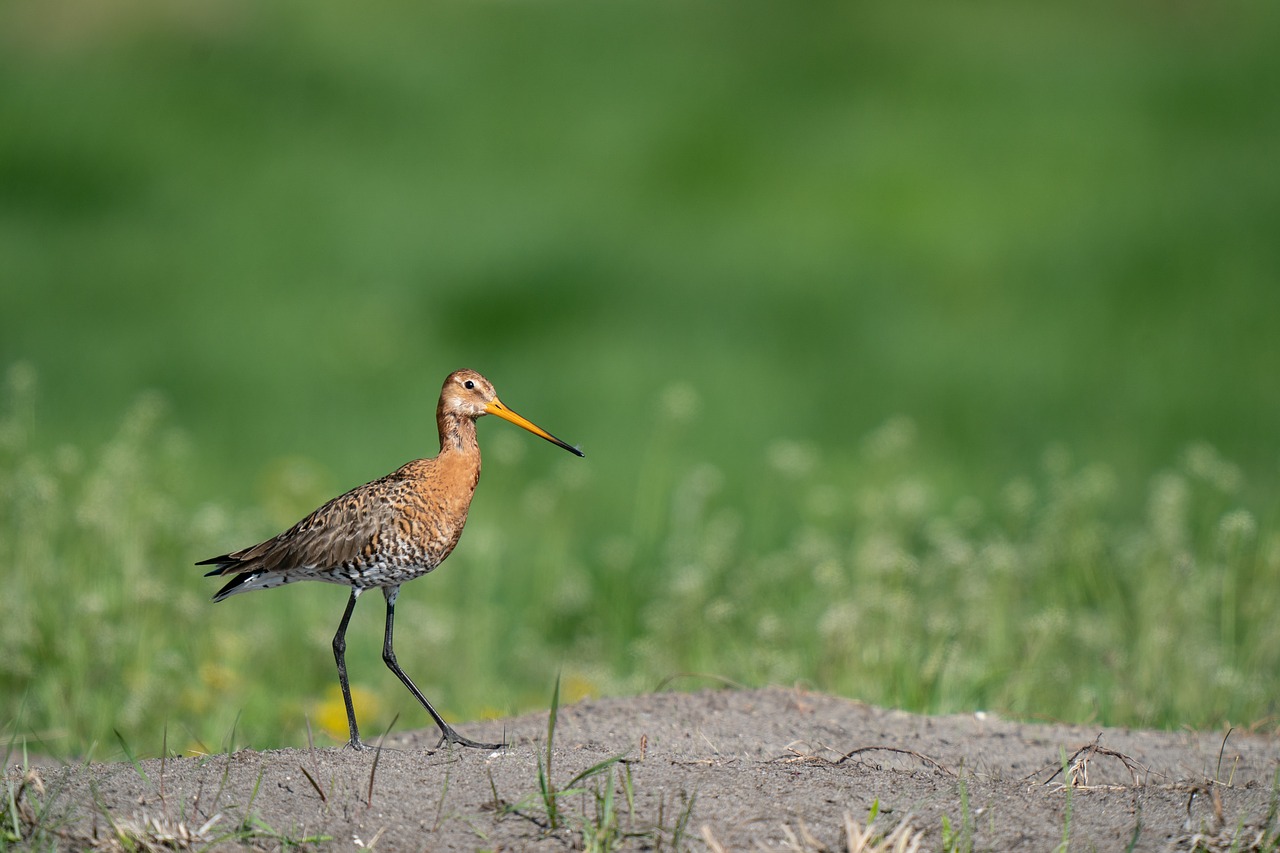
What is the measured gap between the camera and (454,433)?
5434 mm

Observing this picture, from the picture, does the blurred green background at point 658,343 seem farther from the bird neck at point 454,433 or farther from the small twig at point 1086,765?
the bird neck at point 454,433

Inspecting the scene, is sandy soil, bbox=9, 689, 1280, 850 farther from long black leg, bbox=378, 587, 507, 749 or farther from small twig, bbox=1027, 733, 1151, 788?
long black leg, bbox=378, 587, 507, 749

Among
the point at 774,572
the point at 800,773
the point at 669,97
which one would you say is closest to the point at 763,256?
the point at 669,97

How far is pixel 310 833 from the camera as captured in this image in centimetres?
426

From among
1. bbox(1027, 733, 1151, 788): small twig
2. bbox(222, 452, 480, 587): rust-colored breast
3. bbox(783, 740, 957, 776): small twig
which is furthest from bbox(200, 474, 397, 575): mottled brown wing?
bbox(1027, 733, 1151, 788): small twig

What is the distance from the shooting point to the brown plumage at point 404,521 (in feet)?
17.4

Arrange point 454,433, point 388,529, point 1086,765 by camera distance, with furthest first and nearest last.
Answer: point 454,433, point 388,529, point 1086,765

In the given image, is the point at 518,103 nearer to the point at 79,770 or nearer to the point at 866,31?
the point at 866,31

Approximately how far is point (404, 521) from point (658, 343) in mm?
8824

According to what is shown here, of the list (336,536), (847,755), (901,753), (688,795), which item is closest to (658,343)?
(336,536)

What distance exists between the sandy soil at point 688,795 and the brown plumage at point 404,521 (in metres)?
0.62

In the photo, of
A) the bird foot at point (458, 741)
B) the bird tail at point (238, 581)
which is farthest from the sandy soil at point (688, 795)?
the bird tail at point (238, 581)

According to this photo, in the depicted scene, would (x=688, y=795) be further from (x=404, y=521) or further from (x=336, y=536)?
(x=336, y=536)

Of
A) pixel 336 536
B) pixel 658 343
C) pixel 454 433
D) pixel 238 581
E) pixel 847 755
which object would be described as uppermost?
pixel 658 343
